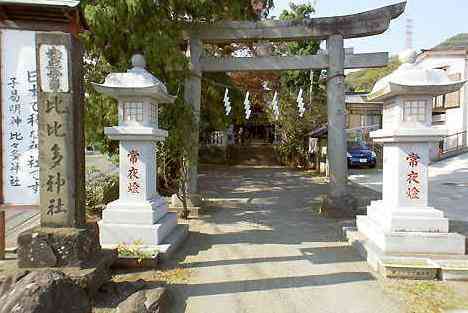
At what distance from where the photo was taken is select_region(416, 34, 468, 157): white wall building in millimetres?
24094

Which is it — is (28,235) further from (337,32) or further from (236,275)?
(337,32)

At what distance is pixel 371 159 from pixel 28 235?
881 inches

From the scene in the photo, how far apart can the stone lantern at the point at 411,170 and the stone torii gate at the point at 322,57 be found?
3321 mm

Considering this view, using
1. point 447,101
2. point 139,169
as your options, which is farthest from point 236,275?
point 447,101

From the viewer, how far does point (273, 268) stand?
562 cm

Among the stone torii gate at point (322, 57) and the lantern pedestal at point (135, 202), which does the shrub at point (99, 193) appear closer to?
the stone torii gate at point (322, 57)

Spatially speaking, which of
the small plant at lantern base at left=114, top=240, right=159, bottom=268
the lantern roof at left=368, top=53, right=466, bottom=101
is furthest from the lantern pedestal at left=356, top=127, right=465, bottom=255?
the small plant at lantern base at left=114, top=240, right=159, bottom=268

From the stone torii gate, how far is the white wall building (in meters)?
17.1

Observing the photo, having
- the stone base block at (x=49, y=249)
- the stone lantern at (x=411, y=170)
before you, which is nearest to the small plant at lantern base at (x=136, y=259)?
the stone base block at (x=49, y=249)

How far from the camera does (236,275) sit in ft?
17.5

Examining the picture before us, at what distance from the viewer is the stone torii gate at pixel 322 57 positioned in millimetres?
9344

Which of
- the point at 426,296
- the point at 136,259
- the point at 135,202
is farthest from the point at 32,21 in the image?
the point at 426,296

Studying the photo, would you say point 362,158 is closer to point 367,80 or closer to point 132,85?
point 132,85

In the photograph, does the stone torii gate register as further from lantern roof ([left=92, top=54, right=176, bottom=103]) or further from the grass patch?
the grass patch
